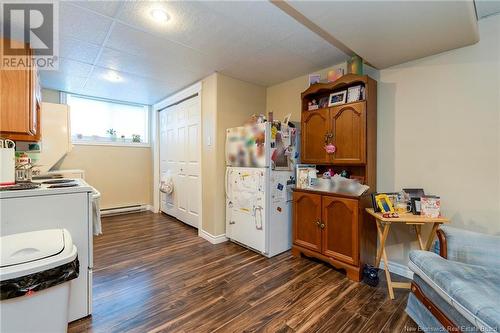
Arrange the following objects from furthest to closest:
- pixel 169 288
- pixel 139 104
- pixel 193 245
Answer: pixel 139 104 < pixel 193 245 < pixel 169 288

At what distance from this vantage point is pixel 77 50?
8.08 ft

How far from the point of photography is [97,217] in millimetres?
1880

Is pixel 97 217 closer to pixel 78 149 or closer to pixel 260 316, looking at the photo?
pixel 260 316

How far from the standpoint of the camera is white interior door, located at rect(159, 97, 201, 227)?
148 inches

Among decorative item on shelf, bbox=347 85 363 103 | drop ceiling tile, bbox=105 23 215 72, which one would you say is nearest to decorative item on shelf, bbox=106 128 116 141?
drop ceiling tile, bbox=105 23 215 72

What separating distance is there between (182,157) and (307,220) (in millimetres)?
2527

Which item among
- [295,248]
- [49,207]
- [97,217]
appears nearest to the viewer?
[49,207]

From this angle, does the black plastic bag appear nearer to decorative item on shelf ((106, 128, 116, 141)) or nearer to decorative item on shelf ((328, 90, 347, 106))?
decorative item on shelf ((328, 90, 347, 106))

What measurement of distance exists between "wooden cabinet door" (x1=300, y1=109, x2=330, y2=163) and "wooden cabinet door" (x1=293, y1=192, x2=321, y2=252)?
1.49ft

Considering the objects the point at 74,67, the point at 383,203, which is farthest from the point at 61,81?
the point at 383,203

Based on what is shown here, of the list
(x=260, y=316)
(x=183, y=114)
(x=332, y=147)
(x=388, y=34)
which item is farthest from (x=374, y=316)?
(x=183, y=114)

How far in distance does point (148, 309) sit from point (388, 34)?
2.89 meters

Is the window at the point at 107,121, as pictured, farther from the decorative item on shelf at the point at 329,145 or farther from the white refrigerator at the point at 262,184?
the decorative item on shelf at the point at 329,145

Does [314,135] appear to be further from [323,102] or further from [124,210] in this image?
[124,210]
